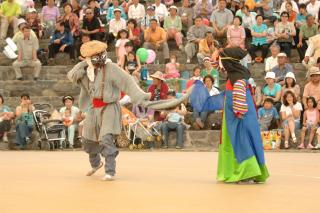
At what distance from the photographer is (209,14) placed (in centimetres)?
2470

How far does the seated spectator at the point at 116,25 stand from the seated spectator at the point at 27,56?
2.17m

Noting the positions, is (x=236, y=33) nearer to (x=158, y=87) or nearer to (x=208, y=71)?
(x=208, y=71)

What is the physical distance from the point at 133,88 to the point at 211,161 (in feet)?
12.6

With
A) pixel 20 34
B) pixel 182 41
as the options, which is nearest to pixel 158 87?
pixel 182 41

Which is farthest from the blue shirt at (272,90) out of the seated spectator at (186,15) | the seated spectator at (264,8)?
the seated spectator at (264,8)

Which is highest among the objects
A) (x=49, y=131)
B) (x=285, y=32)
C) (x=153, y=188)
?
(x=285, y=32)

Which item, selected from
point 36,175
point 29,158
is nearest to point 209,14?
point 29,158

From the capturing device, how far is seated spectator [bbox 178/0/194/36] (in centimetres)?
2439

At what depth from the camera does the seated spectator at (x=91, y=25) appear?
23.6 m

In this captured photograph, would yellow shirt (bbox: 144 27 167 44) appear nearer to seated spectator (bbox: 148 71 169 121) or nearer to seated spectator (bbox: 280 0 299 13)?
seated spectator (bbox: 280 0 299 13)

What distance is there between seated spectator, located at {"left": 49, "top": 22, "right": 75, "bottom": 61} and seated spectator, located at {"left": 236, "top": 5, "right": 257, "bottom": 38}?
434cm

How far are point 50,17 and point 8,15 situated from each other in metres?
1.11

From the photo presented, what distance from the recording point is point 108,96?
1217 cm

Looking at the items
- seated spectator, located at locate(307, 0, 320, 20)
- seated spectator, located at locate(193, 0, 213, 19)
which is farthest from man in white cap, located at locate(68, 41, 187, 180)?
seated spectator, located at locate(307, 0, 320, 20)
